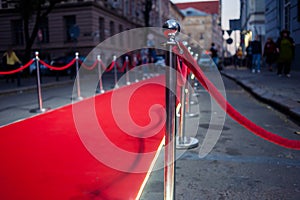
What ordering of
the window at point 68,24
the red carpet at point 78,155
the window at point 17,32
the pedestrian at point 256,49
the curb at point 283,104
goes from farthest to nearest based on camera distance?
1. the window at point 17,32
2. the window at point 68,24
3. the pedestrian at point 256,49
4. the curb at point 283,104
5. the red carpet at point 78,155

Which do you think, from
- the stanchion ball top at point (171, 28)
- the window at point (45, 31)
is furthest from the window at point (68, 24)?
the stanchion ball top at point (171, 28)

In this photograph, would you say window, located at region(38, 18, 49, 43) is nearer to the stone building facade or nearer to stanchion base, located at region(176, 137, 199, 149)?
the stone building facade

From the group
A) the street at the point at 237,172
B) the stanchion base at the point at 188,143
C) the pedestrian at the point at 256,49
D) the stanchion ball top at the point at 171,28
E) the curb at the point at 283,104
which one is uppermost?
the pedestrian at the point at 256,49

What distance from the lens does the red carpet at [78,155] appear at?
2.58 m

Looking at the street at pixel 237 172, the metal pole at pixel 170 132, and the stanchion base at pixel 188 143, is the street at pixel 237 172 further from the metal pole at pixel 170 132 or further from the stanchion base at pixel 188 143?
the metal pole at pixel 170 132

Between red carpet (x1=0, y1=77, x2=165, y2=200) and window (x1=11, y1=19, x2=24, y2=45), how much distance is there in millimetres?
30321

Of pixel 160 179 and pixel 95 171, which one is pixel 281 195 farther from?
pixel 95 171

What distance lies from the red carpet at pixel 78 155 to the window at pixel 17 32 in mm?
30321

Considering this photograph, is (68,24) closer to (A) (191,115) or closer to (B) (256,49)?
(B) (256,49)

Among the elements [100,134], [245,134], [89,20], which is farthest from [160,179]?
[89,20]

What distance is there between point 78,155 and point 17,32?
110 feet

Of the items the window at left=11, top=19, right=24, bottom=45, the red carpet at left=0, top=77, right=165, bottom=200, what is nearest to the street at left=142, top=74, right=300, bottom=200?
the red carpet at left=0, top=77, right=165, bottom=200

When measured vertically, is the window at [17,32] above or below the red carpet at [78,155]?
above

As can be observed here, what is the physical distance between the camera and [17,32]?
33.2 metres
